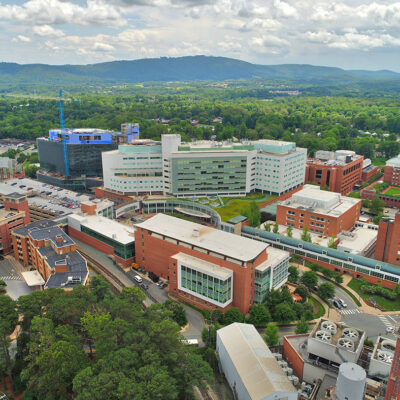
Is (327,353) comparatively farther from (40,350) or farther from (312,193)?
(312,193)

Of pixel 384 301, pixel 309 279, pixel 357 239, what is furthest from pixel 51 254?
pixel 357 239

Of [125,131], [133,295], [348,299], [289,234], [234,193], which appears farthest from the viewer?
[125,131]

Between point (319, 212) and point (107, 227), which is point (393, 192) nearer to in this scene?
point (319, 212)

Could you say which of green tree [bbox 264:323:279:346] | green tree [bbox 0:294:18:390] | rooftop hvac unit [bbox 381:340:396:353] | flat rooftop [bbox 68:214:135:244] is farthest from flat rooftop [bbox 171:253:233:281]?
green tree [bbox 0:294:18:390]

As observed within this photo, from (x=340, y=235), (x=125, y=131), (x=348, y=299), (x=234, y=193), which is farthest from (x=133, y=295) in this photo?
(x=125, y=131)

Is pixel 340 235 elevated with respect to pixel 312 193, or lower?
lower

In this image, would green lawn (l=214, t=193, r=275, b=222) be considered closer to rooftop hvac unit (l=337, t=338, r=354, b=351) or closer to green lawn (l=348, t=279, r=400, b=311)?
green lawn (l=348, t=279, r=400, b=311)

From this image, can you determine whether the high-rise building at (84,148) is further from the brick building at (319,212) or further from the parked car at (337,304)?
the parked car at (337,304)
